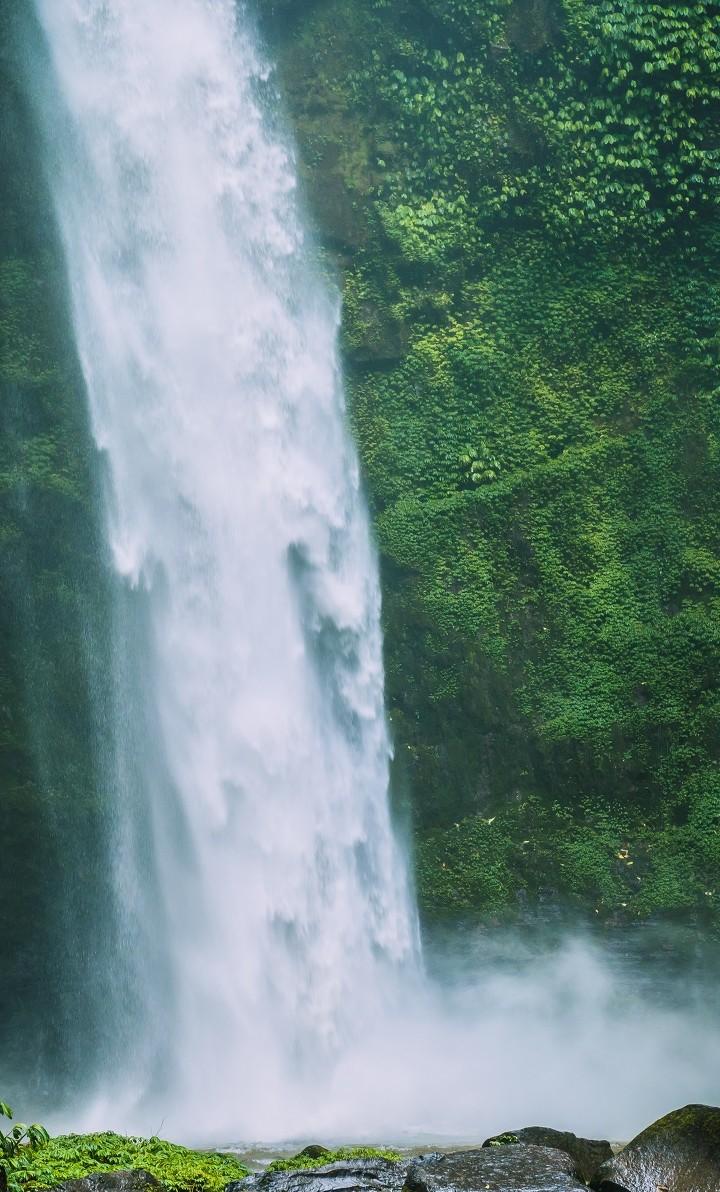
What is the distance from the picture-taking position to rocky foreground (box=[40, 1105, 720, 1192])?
576 centimetres

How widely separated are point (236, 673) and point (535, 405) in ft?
15.5

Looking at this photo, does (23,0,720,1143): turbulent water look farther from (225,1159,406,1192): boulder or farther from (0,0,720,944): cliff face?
(225,1159,406,1192): boulder

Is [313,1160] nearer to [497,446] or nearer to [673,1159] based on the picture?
[673,1159]

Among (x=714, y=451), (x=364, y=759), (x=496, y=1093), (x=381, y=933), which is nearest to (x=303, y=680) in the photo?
(x=364, y=759)

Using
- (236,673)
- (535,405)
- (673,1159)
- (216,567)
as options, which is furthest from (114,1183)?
(535,405)

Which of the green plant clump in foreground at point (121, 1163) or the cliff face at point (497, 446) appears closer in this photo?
the green plant clump in foreground at point (121, 1163)

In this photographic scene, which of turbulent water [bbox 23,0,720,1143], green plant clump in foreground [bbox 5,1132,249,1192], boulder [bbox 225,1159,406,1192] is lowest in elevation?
green plant clump in foreground [bbox 5,1132,249,1192]

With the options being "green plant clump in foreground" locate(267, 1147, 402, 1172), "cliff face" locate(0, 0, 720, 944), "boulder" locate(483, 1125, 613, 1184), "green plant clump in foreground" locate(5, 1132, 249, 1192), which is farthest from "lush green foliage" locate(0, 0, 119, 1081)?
"boulder" locate(483, 1125, 613, 1184)

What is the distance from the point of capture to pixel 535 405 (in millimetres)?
13172

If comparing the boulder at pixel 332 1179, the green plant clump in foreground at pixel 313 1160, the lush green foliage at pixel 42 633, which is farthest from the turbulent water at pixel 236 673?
the boulder at pixel 332 1179

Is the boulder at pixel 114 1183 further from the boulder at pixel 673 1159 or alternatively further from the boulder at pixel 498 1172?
the boulder at pixel 673 1159

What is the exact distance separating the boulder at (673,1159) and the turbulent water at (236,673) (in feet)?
15.0

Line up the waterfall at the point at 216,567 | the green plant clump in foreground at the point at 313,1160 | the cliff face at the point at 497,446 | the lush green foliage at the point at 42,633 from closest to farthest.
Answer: the green plant clump in foreground at the point at 313,1160, the waterfall at the point at 216,567, the lush green foliage at the point at 42,633, the cliff face at the point at 497,446

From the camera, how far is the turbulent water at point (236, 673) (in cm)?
1123
